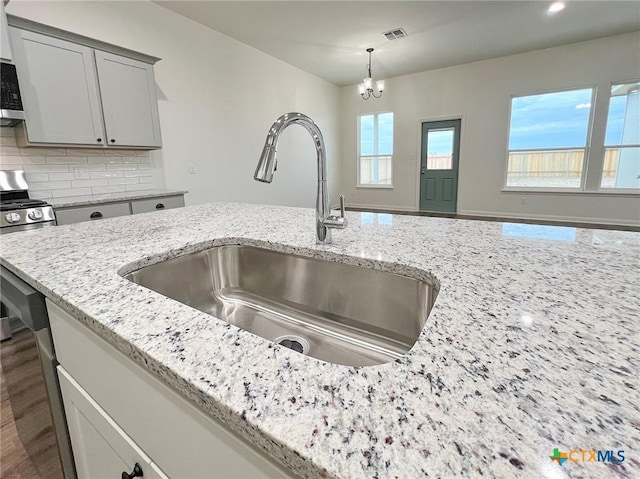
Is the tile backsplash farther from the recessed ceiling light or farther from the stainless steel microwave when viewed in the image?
the recessed ceiling light

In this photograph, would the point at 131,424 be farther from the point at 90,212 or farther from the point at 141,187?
the point at 141,187

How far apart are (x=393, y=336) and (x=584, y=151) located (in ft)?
20.4

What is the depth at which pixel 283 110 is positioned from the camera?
543 cm

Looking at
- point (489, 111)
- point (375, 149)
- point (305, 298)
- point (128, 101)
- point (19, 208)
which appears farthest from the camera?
point (375, 149)

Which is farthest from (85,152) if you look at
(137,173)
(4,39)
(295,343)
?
(295,343)

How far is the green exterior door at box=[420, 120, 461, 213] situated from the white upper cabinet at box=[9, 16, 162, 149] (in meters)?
5.16

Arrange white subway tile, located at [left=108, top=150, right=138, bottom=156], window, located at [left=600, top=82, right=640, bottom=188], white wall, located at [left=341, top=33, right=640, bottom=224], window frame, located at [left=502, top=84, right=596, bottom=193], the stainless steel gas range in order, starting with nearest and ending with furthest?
1. the stainless steel gas range
2. white subway tile, located at [left=108, top=150, right=138, bottom=156]
3. window, located at [left=600, top=82, right=640, bottom=188]
4. white wall, located at [left=341, top=33, right=640, bottom=224]
5. window frame, located at [left=502, top=84, right=596, bottom=193]

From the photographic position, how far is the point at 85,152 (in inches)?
114

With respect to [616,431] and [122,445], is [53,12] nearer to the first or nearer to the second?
[122,445]

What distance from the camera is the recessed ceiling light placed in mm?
3631

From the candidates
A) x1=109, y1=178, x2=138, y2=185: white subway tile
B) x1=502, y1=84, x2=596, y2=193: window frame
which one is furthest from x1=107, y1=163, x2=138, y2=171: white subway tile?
x1=502, y1=84, x2=596, y2=193: window frame

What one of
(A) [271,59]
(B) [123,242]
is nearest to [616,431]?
(B) [123,242]

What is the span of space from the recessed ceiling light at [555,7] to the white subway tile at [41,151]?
215 inches

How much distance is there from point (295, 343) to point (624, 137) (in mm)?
6497
